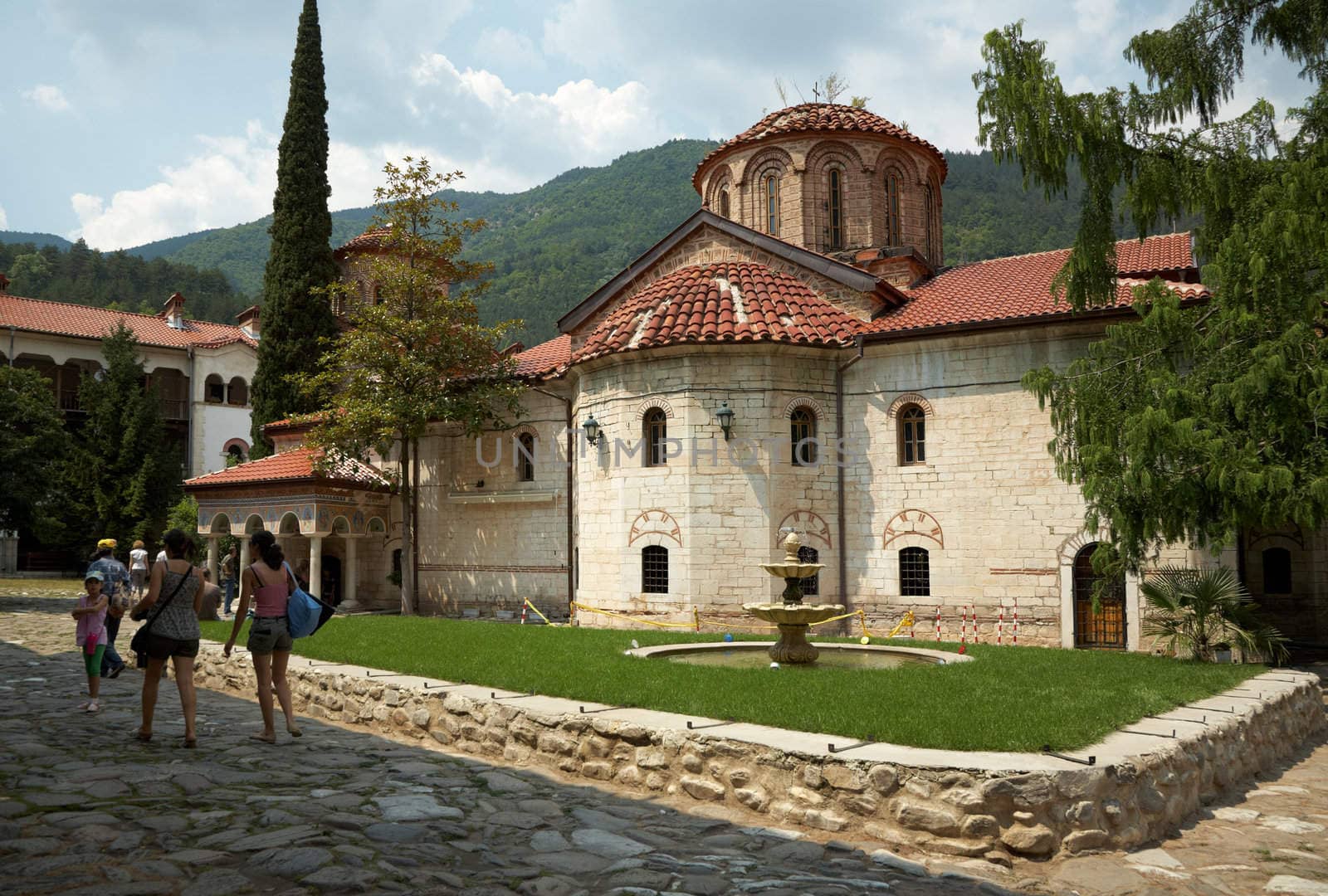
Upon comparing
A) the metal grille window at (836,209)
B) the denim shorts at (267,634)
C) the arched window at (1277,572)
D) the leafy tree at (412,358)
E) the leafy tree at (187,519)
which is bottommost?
the arched window at (1277,572)

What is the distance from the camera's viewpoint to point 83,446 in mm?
33844

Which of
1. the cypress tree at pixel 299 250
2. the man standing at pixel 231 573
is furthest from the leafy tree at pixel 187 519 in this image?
the man standing at pixel 231 573

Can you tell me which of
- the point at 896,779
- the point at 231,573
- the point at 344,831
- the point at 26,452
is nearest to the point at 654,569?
the point at 231,573

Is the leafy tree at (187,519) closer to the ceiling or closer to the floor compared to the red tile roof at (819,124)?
closer to the floor

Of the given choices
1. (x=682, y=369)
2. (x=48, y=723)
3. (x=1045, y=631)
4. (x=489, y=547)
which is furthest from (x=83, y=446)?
(x=1045, y=631)

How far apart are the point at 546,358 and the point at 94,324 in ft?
88.7

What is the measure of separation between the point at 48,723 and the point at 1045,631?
13.5 meters

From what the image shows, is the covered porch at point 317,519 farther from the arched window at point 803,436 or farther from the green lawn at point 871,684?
the arched window at point 803,436

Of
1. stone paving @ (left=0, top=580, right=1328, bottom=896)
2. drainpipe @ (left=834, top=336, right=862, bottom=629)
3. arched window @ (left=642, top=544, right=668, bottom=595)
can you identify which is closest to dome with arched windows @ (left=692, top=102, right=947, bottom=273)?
drainpipe @ (left=834, top=336, right=862, bottom=629)

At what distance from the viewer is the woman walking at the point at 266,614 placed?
7359 millimetres

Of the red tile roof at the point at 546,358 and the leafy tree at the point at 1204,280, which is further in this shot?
the red tile roof at the point at 546,358

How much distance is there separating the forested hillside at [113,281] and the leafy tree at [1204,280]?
2463 inches

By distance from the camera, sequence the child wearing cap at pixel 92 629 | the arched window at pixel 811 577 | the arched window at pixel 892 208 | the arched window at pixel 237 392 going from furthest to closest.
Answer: the arched window at pixel 237 392, the arched window at pixel 892 208, the arched window at pixel 811 577, the child wearing cap at pixel 92 629

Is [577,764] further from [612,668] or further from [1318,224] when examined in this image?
[1318,224]
